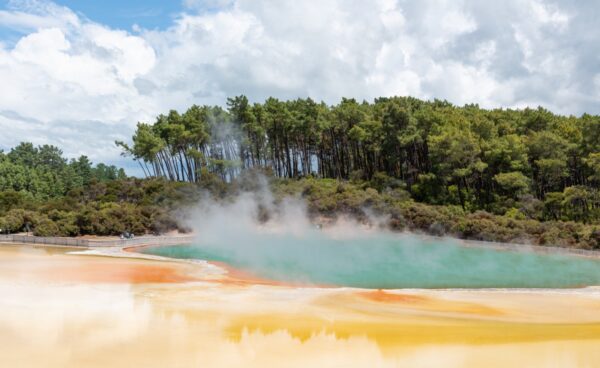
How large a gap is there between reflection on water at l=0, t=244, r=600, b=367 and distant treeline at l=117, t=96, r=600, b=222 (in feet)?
68.0

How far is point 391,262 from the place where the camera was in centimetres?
2566

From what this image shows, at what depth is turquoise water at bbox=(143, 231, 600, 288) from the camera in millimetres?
20531

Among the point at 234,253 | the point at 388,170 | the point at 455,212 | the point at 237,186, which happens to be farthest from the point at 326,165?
the point at 234,253

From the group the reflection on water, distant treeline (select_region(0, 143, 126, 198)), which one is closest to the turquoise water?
the reflection on water

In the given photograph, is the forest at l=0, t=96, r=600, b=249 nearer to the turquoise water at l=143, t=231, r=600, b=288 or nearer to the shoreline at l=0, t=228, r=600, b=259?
the shoreline at l=0, t=228, r=600, b=259

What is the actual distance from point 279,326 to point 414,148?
35.7 m

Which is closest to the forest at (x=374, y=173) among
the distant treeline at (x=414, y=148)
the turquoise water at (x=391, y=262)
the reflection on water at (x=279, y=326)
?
the distant treeline at (x=414, y=148)

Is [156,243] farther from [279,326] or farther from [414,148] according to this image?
[414,148]

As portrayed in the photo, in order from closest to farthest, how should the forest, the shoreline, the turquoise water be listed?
the turquoise water, the shoreline, the forest

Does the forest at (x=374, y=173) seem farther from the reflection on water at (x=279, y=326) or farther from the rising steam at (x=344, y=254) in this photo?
the reflection on water at (x=279, y=326)

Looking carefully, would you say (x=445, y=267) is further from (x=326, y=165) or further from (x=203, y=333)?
(x=326, y=165)

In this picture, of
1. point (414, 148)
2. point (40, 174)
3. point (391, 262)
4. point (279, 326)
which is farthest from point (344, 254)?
point (40, 174)

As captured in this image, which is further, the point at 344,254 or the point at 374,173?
the point at 374,173

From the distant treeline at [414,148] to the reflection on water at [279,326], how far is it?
20.7 metres
